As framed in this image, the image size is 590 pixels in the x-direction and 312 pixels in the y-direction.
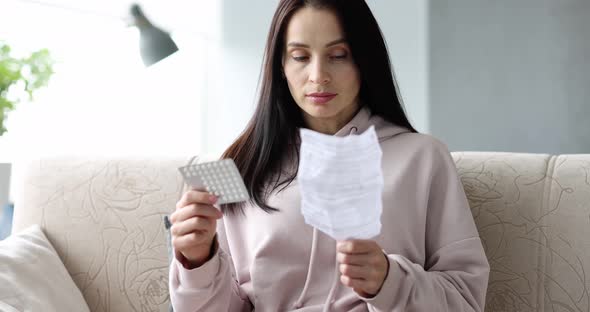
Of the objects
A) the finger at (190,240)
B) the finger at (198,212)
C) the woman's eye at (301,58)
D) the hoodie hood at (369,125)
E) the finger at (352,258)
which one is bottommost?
the finger at (190,240)

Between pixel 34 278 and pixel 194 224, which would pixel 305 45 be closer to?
pixel 194 224

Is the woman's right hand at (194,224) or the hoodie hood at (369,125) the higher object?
the hoodie hood at (369,125)

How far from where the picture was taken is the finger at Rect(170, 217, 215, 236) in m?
1.00

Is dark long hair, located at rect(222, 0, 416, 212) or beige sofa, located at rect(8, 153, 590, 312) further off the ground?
dark long hair, located at rect(222, 0, 416, 212)

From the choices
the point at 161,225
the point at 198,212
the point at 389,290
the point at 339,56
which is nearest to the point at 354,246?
the point at 389,290

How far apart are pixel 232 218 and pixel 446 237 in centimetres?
41

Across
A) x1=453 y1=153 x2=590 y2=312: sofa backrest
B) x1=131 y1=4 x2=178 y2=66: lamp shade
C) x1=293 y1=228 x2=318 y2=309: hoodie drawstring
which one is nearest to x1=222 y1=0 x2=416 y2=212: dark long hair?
x1=293 y1=228 x2=318 y2=309: hoodie drawstring

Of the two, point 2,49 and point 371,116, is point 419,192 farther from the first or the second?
point 2,49

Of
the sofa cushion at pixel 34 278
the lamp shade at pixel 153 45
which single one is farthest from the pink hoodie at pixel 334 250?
the lamp shade at pixel 153 45

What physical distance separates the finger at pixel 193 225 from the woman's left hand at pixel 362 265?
204 mm

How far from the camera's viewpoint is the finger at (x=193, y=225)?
3.27ft

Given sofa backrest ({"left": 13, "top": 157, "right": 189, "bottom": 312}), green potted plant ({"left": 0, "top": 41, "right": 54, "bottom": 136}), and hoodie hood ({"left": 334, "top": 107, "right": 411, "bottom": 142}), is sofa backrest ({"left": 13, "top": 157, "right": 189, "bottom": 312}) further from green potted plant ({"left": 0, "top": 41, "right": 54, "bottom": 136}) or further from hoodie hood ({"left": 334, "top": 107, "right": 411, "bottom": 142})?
hoodie hood ({"left": 334, "top": 107, "right": 411, "bottom": 142})

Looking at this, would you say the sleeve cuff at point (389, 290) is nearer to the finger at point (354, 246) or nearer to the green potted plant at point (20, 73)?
the finger at point (354, 246)

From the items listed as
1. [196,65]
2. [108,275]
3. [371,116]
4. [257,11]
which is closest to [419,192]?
[371,116]
